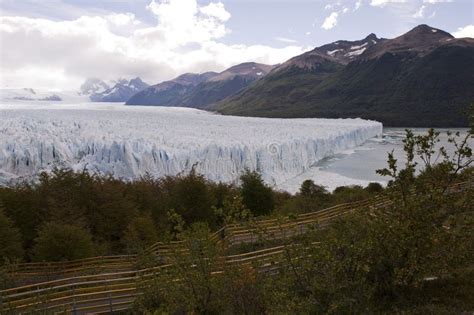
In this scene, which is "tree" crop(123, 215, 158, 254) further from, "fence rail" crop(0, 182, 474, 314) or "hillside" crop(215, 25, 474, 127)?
"hillside" crop(215, 25, 474, 127)

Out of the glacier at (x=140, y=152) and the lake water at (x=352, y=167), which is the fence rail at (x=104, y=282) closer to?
the glacier at (x=140, y=152)

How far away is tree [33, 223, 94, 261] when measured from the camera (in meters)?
19.9

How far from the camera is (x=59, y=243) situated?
65.4ft

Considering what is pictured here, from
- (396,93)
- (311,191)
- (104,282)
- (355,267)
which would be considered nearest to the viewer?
(355,267)

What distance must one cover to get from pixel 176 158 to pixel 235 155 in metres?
6.86

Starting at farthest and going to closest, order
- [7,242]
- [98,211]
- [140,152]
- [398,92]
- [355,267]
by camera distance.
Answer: [398,92] → [140,152] → [98,211] → [7,242] → [355,267]

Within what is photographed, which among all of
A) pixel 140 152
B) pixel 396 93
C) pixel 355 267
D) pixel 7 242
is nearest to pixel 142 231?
pixel 7 242

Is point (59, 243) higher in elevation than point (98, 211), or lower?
lower

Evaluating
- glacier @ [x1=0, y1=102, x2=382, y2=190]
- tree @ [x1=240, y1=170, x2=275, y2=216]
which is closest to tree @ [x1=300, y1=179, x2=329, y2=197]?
tree @ [x1=240, y1=170, x2=275, y2=216]

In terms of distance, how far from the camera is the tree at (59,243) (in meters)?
19.9

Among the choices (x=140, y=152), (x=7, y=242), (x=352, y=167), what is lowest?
(x=352, y=167)

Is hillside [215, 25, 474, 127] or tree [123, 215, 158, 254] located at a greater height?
hillside [215, 25, 474, 127]

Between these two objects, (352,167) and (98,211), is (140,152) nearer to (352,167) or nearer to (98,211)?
(98,211)

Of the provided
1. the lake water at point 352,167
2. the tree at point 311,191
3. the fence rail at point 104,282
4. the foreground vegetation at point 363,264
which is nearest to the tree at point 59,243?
the fence rail at point 104,282
